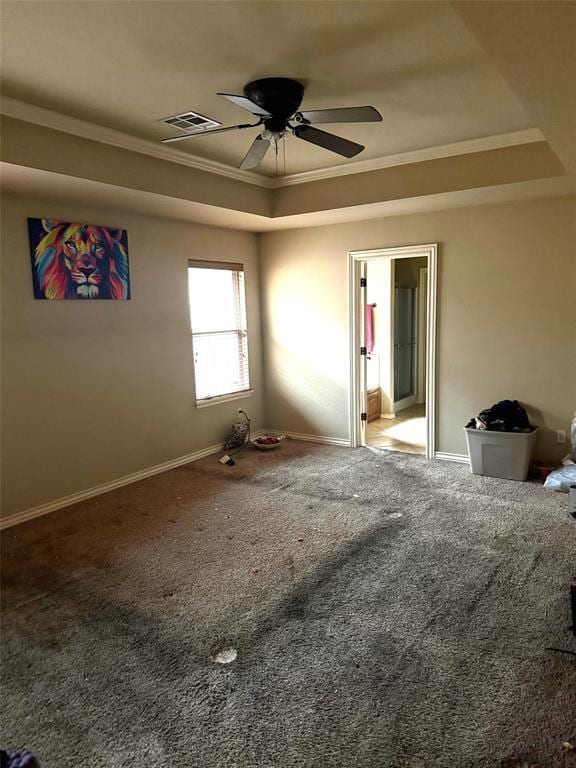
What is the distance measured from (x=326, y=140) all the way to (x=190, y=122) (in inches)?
38.1

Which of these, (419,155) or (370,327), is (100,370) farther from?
(370,327)

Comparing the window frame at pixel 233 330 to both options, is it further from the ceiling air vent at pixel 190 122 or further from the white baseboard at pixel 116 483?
the ceiling air vent at pixel 190 122

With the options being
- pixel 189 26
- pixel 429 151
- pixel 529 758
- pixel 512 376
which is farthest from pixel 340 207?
pixel 529 758

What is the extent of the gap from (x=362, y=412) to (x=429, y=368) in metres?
0.95

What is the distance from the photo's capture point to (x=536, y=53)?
1799 millimetres

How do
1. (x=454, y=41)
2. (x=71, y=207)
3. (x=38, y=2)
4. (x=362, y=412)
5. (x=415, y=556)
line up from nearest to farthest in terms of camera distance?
(x=38, y=2), (x=454, y=41), (x=415, y=556), (x=71, y=207), (x=362, y=412)

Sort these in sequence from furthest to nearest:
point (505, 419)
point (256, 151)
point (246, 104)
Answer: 1. point (505, 419)
2. point (256, 151)
3. point (246, 104)

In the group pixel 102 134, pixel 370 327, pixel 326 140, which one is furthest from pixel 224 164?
pixel 370 327

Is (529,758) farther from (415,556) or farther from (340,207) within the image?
(340,207)

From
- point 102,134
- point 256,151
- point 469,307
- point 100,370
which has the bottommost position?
point 100,370

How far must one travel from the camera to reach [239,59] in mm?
2555

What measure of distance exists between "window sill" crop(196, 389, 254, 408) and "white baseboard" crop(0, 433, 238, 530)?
466mm

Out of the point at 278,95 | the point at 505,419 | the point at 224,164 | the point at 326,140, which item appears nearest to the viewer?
the point at 278,95

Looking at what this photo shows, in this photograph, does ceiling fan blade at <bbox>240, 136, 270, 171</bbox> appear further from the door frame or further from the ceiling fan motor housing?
the door frame
